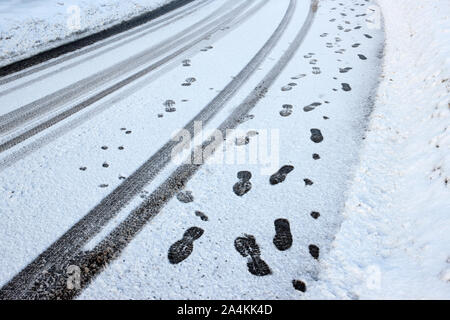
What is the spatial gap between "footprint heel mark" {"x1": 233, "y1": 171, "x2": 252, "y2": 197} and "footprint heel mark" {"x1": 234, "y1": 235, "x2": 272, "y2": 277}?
47 cm

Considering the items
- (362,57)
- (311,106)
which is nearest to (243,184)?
(311,106)

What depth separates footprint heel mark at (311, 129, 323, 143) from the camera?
3.09 meters

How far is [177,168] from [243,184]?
2.12ft

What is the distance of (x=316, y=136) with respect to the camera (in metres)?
3.13

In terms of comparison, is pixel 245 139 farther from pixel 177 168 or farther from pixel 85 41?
pixel 85 41

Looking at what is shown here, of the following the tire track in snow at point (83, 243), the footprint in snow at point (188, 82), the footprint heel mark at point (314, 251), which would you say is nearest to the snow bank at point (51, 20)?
the footprint in snow at point (188, 82)

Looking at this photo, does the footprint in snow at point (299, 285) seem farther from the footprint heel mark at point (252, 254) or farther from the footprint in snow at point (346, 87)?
the footprint in snow at point (346, 87)

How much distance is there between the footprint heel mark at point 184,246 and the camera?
2.06 metres

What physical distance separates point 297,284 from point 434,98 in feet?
8.93

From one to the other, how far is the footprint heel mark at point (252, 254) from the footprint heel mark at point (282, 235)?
0.15 m

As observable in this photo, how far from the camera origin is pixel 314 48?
5.02 meters
